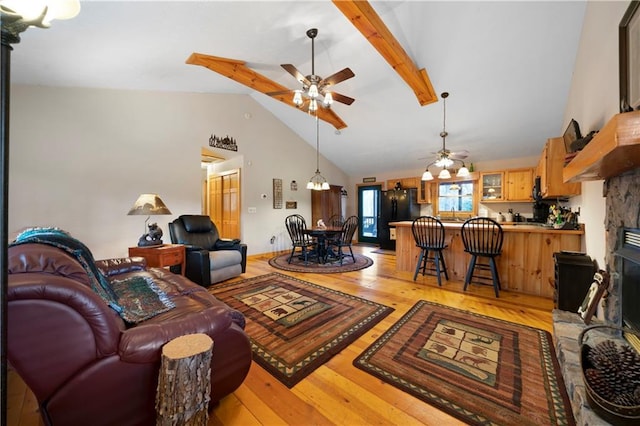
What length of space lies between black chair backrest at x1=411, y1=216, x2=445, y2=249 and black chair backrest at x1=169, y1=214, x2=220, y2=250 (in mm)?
3281

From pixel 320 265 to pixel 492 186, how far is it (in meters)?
4.34

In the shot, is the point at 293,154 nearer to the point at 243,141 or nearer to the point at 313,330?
the point at 243,141

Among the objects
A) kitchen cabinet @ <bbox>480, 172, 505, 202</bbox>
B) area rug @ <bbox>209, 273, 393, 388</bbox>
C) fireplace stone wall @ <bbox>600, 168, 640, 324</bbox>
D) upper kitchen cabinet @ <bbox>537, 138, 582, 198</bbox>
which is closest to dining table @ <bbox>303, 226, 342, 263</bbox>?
area rug @ <bbox>209, 273, 393, 388</bbox>

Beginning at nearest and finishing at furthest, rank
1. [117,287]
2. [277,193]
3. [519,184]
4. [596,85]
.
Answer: [117,287]
[596,85]
[519,184]
[277,193]

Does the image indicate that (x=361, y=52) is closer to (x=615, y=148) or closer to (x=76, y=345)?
Result: (x=615, y=148)

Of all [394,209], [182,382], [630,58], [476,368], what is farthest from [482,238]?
[182,382]

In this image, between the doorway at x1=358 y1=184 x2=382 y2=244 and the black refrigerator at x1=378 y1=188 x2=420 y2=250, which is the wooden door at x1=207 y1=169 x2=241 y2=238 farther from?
the doorway at x1=358 y1=184 x2=382 y2=244

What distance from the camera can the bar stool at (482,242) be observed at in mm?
3058

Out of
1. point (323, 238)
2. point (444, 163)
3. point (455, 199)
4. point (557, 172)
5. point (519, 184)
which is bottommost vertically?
point (323, 238)

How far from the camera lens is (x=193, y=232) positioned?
13.0 ft

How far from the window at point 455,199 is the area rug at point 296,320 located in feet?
14.0

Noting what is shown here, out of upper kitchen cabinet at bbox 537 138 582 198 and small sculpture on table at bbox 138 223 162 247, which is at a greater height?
upper kitchen cabinet at bbox 537 138 582 198

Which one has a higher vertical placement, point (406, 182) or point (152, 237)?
point (406, 182)

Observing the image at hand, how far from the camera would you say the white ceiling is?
2395mm
